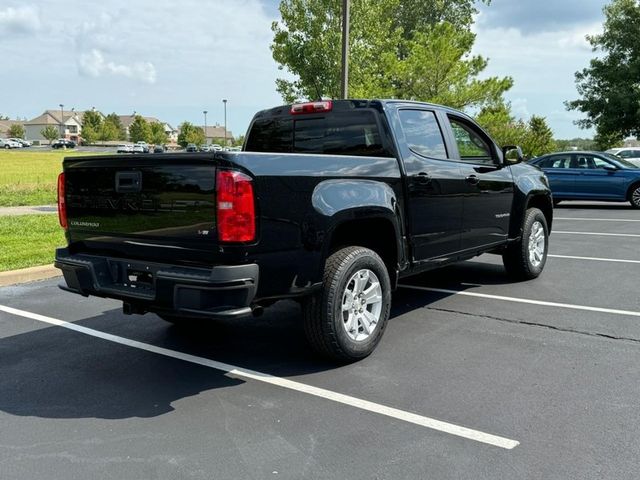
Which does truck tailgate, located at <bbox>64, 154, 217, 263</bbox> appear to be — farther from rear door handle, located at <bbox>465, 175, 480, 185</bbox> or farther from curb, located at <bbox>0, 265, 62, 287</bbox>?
curb, located at <bbox>0, 265, 62, 287</bbox>

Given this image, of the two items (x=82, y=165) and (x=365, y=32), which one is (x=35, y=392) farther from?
(x=365, y=32)

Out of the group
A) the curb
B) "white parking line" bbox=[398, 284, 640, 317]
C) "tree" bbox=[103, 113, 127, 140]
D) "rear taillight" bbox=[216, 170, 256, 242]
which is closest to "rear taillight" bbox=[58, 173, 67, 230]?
"rear taillight" bbox=[216, 170, 256, 242]

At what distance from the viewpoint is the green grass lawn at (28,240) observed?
7891 millimetres

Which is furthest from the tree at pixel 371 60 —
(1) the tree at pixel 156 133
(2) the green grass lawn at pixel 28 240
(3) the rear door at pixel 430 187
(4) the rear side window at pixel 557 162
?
(1) the tree at pixel 156 133

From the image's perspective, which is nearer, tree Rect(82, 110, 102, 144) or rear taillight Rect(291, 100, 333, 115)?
rear taillight Rect(291, 100, 333, 115)

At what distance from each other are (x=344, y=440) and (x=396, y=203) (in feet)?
6.72

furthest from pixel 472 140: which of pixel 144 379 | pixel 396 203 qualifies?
pixel 144 379

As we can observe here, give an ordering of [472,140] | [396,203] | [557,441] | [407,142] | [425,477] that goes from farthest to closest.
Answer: [472,140] → [407,142] → [396,203] → [557,441] → [425,477]

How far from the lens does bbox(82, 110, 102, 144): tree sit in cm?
11381

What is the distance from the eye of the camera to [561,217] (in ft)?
48.9

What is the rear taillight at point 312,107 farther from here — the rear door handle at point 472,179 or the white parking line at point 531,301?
the white parking line at point 531,301

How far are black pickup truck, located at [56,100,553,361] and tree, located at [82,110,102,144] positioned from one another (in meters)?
118

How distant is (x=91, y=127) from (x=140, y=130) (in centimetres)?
1104

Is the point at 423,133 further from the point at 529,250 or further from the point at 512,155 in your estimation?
the point at 529,250
